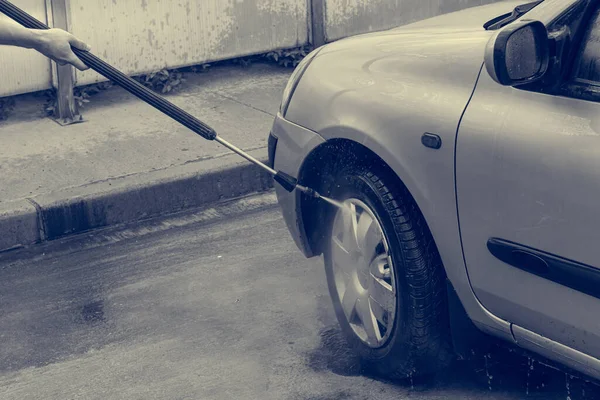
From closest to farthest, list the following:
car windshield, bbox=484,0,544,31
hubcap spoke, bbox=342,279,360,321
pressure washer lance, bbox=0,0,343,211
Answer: car windshield, bbox=484,0,544,31, hubcap spoke, bbox=342,279,360,321, pressure washer lance, bbox=0,0,343,211

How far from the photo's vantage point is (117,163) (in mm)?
6406

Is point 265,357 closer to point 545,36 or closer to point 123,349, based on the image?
point 123,349

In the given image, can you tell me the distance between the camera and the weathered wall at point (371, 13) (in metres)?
8.60

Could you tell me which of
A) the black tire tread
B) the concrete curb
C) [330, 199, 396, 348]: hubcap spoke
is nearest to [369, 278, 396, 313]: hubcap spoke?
[330, 199, 396, 348]: hubcap spoke

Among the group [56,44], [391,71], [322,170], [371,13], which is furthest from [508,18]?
[371,13]

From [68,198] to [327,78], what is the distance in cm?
217

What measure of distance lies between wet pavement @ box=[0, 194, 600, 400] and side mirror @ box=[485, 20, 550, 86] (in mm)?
1256

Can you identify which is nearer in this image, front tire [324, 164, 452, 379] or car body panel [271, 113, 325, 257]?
front tire [324, 164, 452, 379]

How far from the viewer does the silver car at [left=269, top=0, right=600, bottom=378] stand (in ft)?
10.5

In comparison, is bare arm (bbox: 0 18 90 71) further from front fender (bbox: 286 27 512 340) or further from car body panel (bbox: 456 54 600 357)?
car body panel (bbox: 456 54 600 357)

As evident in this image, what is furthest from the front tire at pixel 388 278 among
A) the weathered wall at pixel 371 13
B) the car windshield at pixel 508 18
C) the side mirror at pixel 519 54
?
the weathered wall at pixel 371 13

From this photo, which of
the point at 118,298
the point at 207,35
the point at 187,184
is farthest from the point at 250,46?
the point at 118,298

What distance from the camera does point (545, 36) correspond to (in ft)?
10.5

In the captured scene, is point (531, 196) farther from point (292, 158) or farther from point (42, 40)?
point (42, 40)
